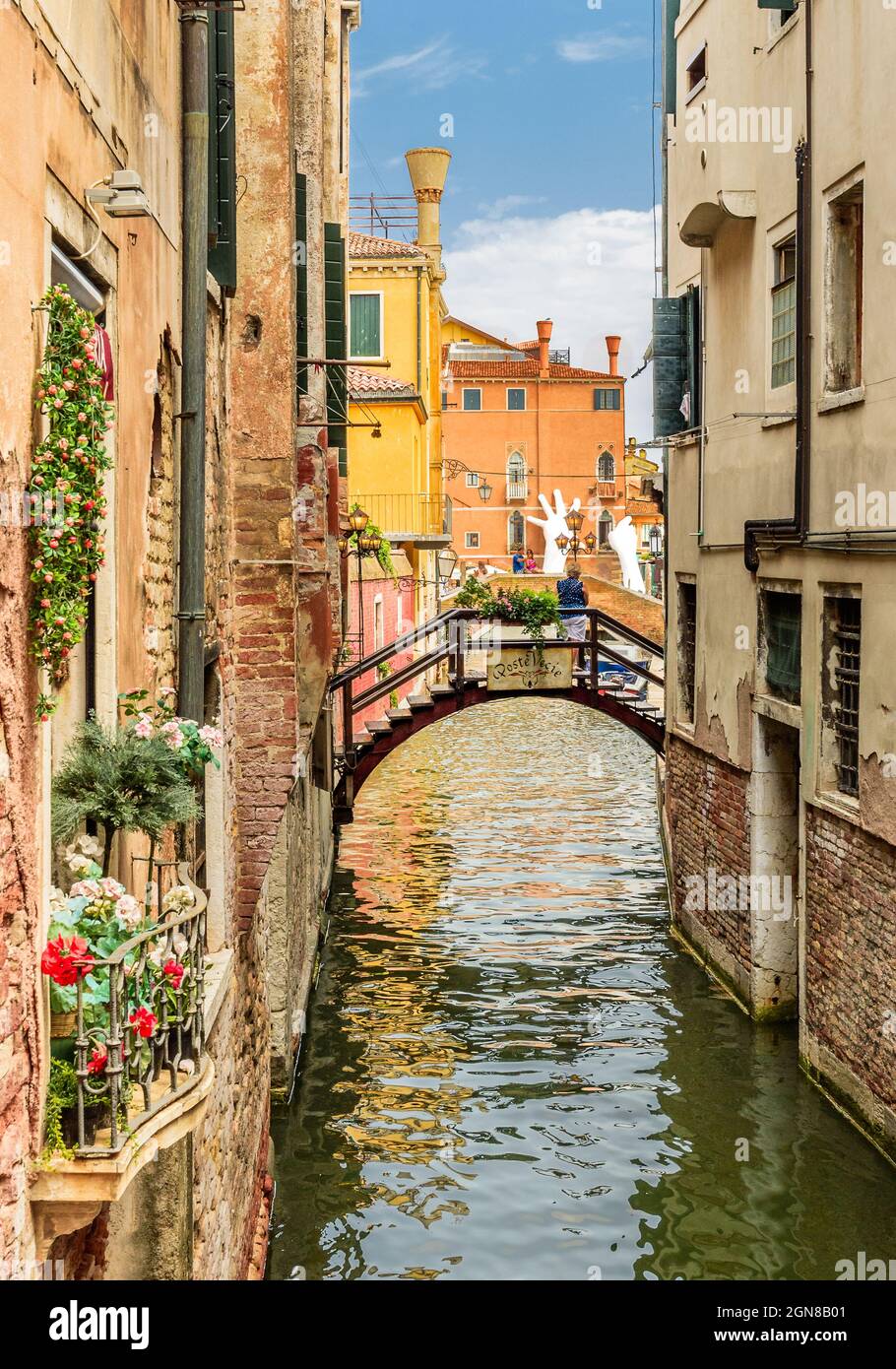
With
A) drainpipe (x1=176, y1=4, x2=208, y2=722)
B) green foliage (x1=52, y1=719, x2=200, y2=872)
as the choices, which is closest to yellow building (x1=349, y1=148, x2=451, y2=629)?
drainpipe (x1=176, y1=4, x2=208, y2=722)

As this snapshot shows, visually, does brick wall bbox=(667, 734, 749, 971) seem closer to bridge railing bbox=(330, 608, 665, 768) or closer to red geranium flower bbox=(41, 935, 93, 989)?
bridge railing bbox=(330, 608, 665, 768)

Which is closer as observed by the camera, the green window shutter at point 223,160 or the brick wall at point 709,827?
the green window shutter at point 223,160

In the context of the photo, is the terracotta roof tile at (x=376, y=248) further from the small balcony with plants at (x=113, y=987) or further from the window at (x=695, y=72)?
the small balcony with plants at (x=113, y=987)

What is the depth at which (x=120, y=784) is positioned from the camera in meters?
4.96

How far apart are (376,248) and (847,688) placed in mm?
30849

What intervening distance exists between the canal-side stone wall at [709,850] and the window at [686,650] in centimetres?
49

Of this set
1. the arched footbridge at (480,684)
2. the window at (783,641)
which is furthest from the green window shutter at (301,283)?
the arched footbridge at (480,684)

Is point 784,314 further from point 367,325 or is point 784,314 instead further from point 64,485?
point 367,325

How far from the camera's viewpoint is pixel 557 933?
58.0 feet

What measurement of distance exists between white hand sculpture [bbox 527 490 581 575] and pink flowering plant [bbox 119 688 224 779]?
55.2 m

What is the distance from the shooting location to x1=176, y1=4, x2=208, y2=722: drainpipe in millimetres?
6750

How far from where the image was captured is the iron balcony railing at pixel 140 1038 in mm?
4059

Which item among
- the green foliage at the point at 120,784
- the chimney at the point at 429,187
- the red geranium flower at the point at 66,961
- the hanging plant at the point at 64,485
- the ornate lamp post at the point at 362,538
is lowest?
the red geranium flower at the point at 66,961
